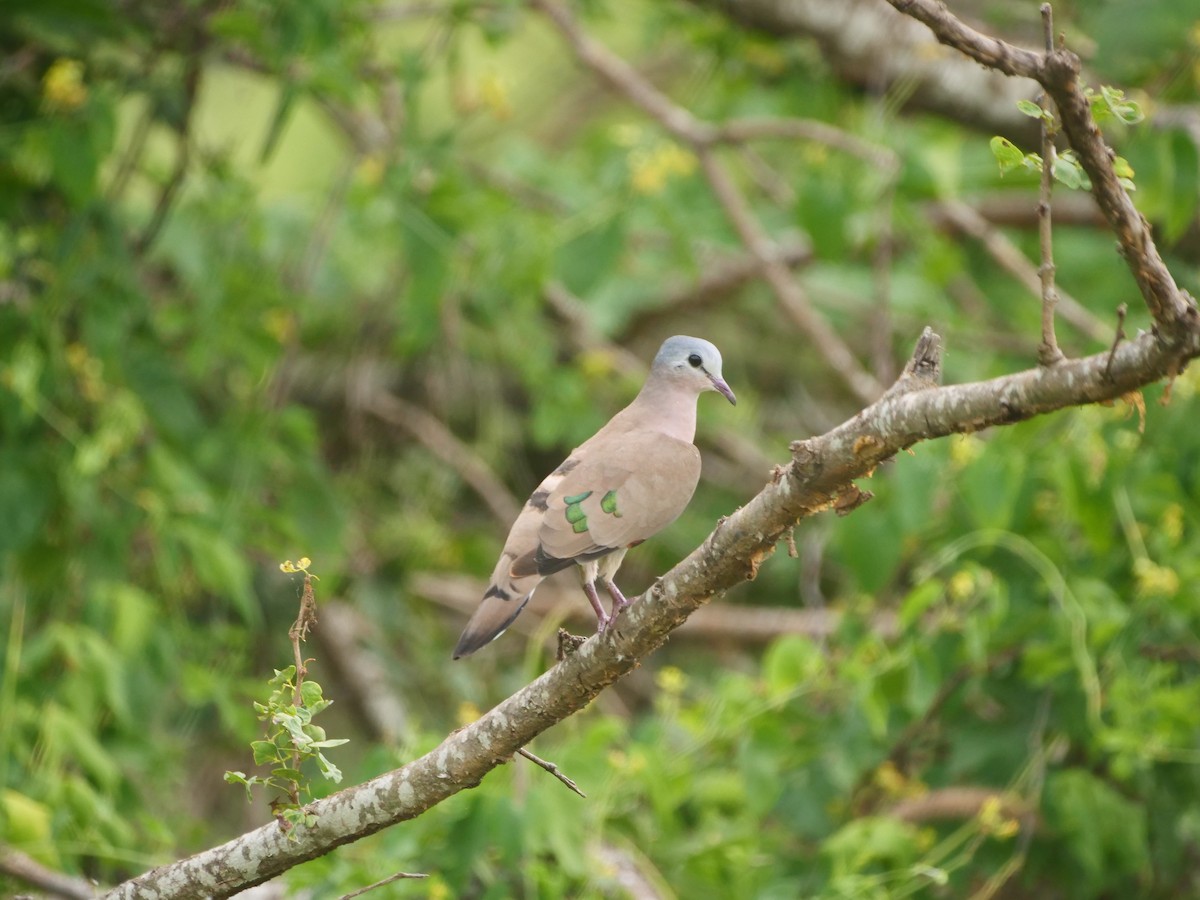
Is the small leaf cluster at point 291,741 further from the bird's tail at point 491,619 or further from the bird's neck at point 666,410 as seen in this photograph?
the bird's neck at point 666,410

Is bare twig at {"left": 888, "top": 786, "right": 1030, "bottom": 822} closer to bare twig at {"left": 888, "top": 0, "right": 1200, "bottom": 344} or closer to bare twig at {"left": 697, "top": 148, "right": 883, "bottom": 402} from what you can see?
bare twig at {"left": 697, "top": 148, "right": 883, "bottom": 402}

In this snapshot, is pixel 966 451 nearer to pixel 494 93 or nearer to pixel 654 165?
pixel 654 165

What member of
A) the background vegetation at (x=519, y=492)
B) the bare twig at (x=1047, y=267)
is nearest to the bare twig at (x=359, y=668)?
the background vegetation at (x=519, y=492)

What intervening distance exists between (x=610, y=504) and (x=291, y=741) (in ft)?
2.28

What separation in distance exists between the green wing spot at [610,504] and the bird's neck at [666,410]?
0.87 ft

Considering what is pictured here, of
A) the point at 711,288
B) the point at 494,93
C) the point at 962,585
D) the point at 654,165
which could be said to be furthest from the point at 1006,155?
the point at 711,288

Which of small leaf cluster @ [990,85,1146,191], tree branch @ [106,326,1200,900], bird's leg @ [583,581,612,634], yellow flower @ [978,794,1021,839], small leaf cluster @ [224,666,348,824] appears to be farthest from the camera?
yellow flower @ [978,794,1021,839]

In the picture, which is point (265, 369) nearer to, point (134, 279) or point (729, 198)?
point (134, 279)

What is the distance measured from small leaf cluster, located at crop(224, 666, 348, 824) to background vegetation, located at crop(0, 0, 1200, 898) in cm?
90

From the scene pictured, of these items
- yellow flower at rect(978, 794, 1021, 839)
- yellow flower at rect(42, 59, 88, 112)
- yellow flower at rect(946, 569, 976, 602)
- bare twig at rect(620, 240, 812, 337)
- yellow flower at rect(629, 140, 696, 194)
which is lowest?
yellow flower at rect(978, 794, 1021, 839)

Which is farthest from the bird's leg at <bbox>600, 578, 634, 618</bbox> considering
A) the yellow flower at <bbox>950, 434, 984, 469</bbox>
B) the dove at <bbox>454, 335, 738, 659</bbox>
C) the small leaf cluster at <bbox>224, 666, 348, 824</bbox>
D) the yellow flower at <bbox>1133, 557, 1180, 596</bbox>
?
the yellow flower at <bbox>1133, 557, 1180, 596</bbox>

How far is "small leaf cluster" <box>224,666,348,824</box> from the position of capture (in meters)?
2.16

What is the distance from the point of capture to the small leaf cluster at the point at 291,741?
2156 mm

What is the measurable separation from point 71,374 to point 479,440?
7.46 feet
